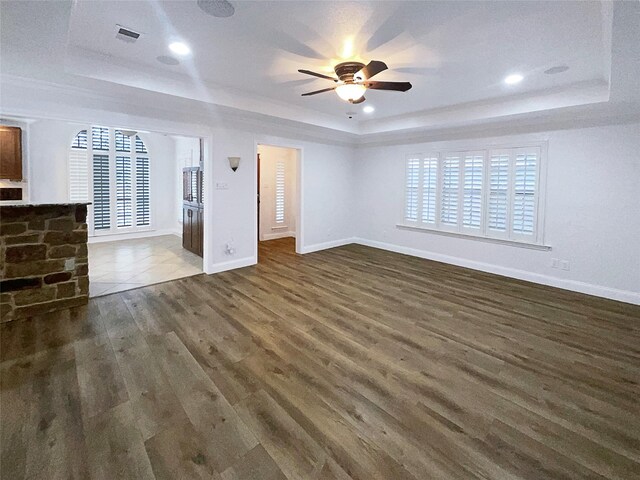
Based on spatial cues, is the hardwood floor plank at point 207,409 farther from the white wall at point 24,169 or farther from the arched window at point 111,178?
the arched window at point 111,178

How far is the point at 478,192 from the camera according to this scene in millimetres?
5551

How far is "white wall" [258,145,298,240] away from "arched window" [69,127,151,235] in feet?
9.70

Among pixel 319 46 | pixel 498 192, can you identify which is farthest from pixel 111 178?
pixel 498 192

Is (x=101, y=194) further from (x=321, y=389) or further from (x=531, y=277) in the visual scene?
(x=531, y=277)

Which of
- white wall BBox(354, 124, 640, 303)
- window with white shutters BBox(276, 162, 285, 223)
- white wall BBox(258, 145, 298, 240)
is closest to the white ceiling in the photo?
white wall BBox(354, 124, 640, 303)

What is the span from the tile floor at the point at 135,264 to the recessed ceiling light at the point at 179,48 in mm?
3054

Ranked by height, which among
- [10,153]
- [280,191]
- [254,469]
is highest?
[10,153]

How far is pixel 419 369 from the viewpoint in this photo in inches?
102

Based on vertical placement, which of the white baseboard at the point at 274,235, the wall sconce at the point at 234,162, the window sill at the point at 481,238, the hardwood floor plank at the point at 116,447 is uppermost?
the wall sconce at the point at 234,162

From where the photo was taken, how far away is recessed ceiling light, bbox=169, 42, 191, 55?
2988mm

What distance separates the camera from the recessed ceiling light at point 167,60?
3.30m

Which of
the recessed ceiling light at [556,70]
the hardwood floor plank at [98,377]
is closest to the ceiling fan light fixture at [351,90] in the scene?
the recessed ceiling light at [556,70]

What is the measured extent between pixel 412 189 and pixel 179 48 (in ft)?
15.8

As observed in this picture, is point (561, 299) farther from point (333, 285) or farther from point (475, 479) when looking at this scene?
point (475, 479)
